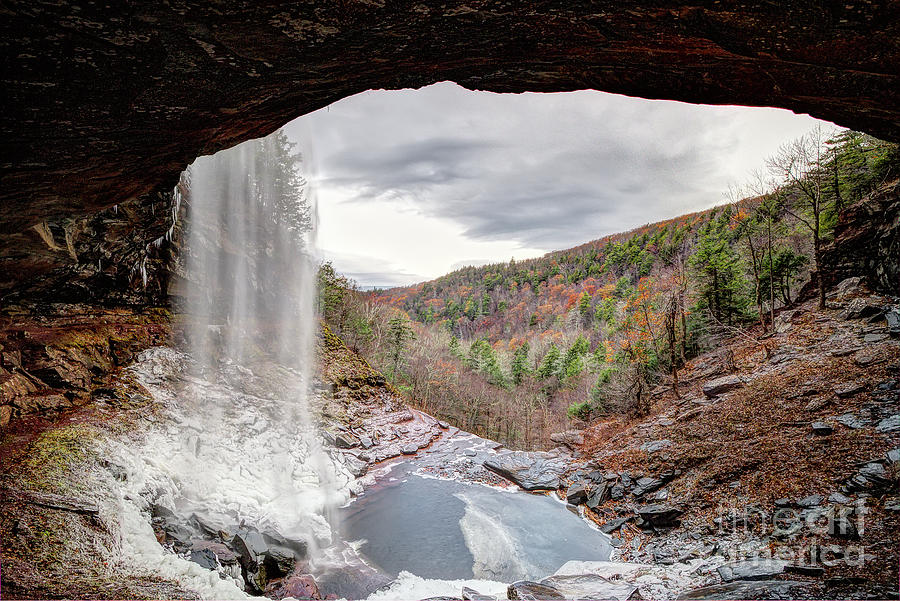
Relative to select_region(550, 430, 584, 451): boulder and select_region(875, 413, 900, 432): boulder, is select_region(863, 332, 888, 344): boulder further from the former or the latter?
select_region(550, 430, 584, 451): boulder

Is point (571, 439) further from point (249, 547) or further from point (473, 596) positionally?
point (249, 547)

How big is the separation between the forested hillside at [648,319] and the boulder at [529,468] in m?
7.05

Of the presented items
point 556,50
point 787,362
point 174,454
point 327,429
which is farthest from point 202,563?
point 787,362

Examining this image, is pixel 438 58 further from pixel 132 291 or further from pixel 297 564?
pixel 132 291

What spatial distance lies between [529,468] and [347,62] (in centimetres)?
1847

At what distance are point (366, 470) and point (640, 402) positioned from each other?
15.6 meters

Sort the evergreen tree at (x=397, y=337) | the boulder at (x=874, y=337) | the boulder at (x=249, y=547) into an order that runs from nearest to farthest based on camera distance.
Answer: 1. the boulder at (x=249, y=547)
2. the boulder at (x=874, y=337)
3. the evergreen tree at (x=397, y=337)

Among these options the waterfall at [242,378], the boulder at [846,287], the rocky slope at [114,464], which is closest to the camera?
the rocky slope at [114,464]

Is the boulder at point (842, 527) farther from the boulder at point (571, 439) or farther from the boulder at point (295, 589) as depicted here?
the boulder at point (571, 439)

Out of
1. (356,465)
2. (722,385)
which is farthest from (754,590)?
(356,465)

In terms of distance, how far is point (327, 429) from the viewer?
1998 cm

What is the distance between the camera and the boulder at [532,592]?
26.5 ft

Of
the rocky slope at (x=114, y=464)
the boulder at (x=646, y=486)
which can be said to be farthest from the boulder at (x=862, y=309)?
the rocky slope at (x=114, y=464)

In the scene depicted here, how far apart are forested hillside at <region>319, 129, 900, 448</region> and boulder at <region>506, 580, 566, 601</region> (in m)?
15.3
